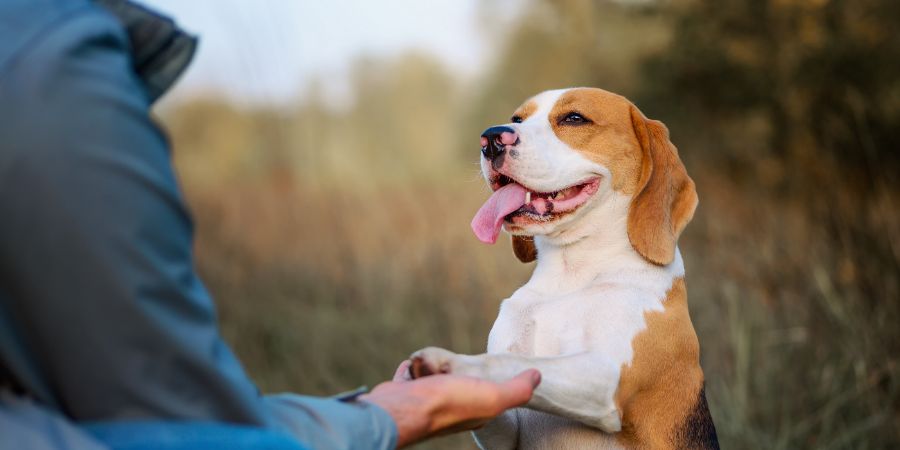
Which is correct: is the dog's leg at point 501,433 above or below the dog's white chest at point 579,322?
below

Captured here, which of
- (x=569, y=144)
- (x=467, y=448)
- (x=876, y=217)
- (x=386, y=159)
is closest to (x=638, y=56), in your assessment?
(x=386, y=159)

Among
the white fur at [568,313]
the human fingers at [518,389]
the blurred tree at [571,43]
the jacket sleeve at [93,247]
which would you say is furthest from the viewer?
the blurred tree at [571,43]

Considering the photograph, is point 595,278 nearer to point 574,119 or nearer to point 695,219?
point 574,119

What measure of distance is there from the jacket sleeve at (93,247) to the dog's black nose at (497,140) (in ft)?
5.18

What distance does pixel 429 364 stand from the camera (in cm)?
240

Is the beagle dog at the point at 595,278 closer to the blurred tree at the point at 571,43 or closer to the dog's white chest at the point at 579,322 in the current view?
the dog's white chest at the point at 579,322

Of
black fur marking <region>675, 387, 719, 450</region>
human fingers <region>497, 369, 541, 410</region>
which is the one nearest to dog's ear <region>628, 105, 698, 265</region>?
black fur marking <region>675, 387, 719, 450</region>

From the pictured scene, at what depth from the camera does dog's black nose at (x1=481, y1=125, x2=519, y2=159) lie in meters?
3.14

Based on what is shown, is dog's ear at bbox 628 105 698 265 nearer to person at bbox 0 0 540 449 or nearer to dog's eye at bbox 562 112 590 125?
dog's eye at bbox 562 112 590 125

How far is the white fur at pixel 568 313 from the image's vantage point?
2520mm

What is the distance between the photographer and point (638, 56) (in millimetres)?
11477

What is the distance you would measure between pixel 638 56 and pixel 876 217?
20.0 feet

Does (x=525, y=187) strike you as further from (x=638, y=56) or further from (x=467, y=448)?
(x=638, y=56)

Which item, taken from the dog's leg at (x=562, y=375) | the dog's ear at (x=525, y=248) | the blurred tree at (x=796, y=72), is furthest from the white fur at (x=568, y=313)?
the blurred tree at (x=796, y=72)
